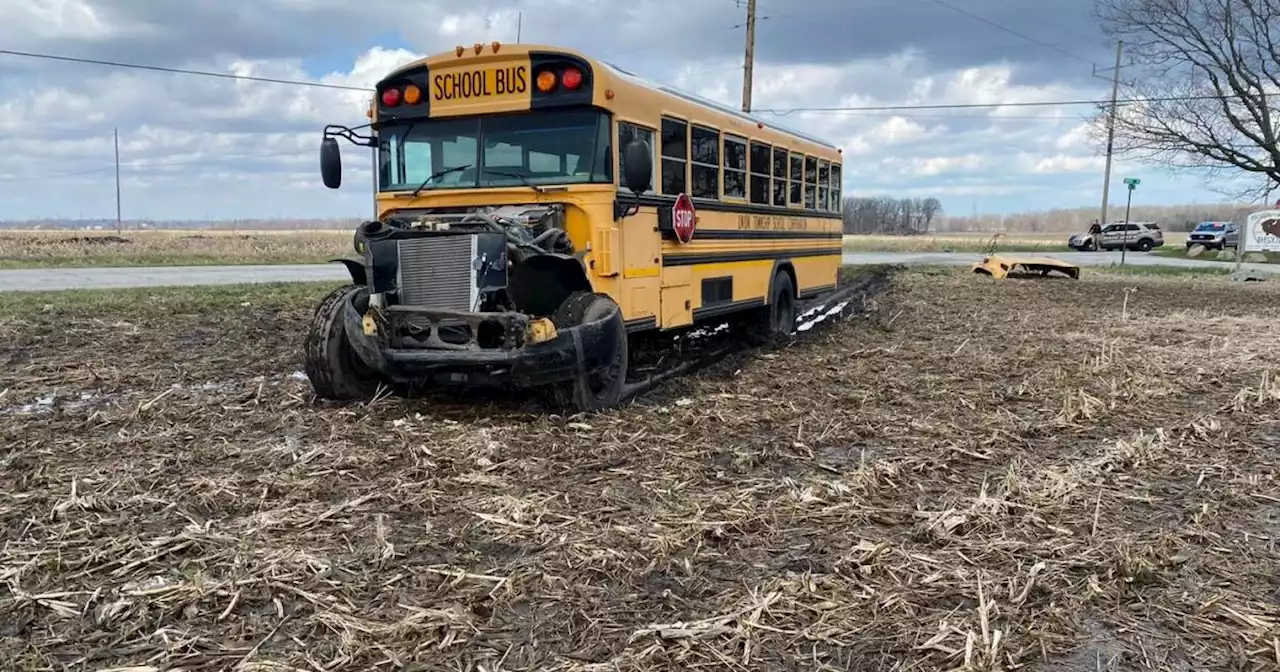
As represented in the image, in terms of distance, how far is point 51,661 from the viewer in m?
3.05

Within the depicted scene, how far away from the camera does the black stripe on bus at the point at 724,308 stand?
888cm

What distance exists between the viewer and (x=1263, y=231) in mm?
22938

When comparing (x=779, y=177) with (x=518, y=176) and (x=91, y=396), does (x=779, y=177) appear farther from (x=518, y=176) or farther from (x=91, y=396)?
(x=91, y=396)

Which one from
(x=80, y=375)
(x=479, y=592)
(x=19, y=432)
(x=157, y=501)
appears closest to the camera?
(x=479, y=592)

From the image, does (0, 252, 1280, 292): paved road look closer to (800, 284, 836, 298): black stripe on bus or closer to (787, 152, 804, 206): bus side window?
(800, 284, 836, 298): black stripe on bus

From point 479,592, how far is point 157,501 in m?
1.93

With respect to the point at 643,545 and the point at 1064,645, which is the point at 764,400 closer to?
the point at 643,545

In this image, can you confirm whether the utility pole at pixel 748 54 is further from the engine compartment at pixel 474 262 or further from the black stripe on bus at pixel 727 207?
the engine compartment at pixel 474 262

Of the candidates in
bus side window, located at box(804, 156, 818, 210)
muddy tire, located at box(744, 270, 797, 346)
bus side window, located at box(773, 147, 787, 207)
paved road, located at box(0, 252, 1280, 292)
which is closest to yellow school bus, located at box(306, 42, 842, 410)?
bus side window, located at box(773, 147, 787, 207)

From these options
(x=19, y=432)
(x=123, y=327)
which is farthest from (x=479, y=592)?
(x=123, y=327)

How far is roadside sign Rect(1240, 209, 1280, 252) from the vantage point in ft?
74.4

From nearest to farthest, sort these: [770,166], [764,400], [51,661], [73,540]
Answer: [51,661] → [73,540] → [764,400] → [770,166]

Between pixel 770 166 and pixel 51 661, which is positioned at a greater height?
pixel 770 166

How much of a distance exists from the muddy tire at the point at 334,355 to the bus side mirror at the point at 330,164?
4.54 ft
